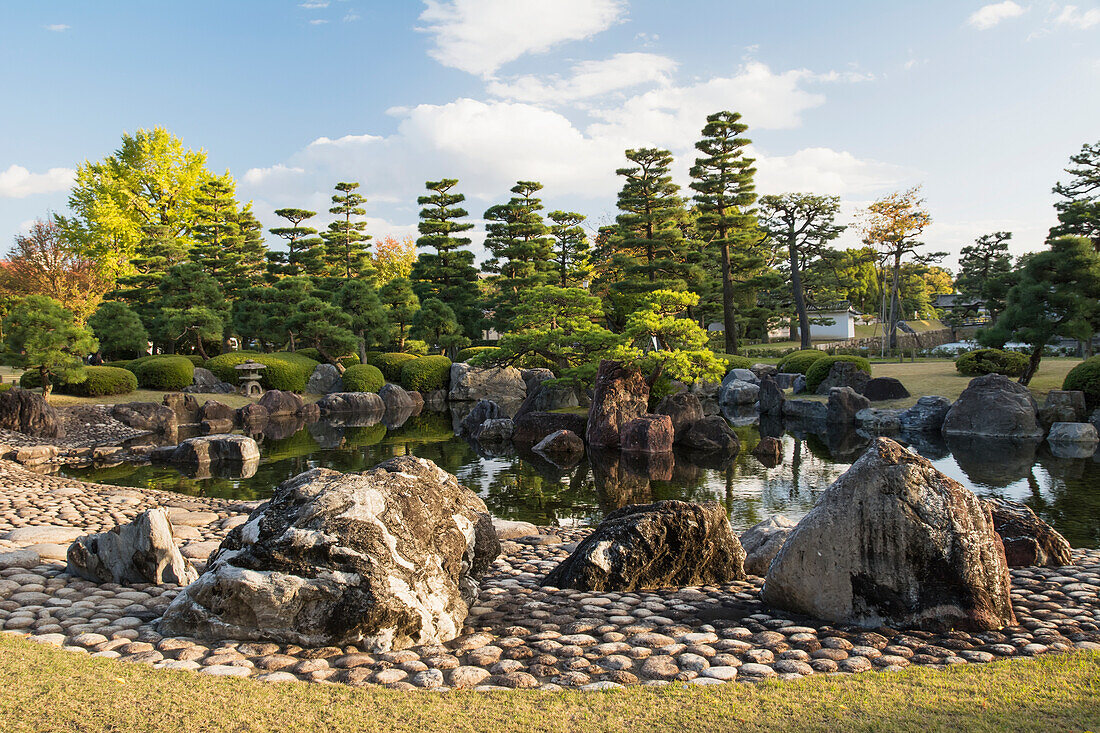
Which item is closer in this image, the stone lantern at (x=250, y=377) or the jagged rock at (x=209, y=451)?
the jagged rock at (x=209, y=451)

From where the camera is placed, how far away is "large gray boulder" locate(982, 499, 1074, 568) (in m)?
6.25

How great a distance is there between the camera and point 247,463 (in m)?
14.4

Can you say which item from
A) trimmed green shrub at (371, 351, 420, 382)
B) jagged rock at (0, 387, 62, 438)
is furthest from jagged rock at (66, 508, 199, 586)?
trimmed green shrub at (371, 351, 420, 382)

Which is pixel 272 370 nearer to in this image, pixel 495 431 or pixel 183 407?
pixel 183 407

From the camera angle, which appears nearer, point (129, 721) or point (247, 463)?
point (129, 721)

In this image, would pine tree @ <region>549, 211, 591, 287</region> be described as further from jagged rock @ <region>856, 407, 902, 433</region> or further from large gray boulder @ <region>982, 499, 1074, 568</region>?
large gray boulder @ <region>982, 499, 1074, 568</region>

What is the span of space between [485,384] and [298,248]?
1441 cm

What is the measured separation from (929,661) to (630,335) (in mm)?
13655

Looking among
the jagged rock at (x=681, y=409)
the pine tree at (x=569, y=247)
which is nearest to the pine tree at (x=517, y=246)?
the pine tree at (x=569, y=247)

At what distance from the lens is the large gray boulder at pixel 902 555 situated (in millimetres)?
4289

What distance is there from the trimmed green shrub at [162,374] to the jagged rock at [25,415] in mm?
7777

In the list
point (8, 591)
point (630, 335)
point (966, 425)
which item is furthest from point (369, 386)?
point (8, 591)

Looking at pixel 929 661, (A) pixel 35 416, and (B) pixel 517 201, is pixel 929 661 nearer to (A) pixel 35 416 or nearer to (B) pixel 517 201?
(A) pixel 35 416

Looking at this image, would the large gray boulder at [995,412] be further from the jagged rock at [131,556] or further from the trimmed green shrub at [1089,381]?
the jagged rock at [131,556]
